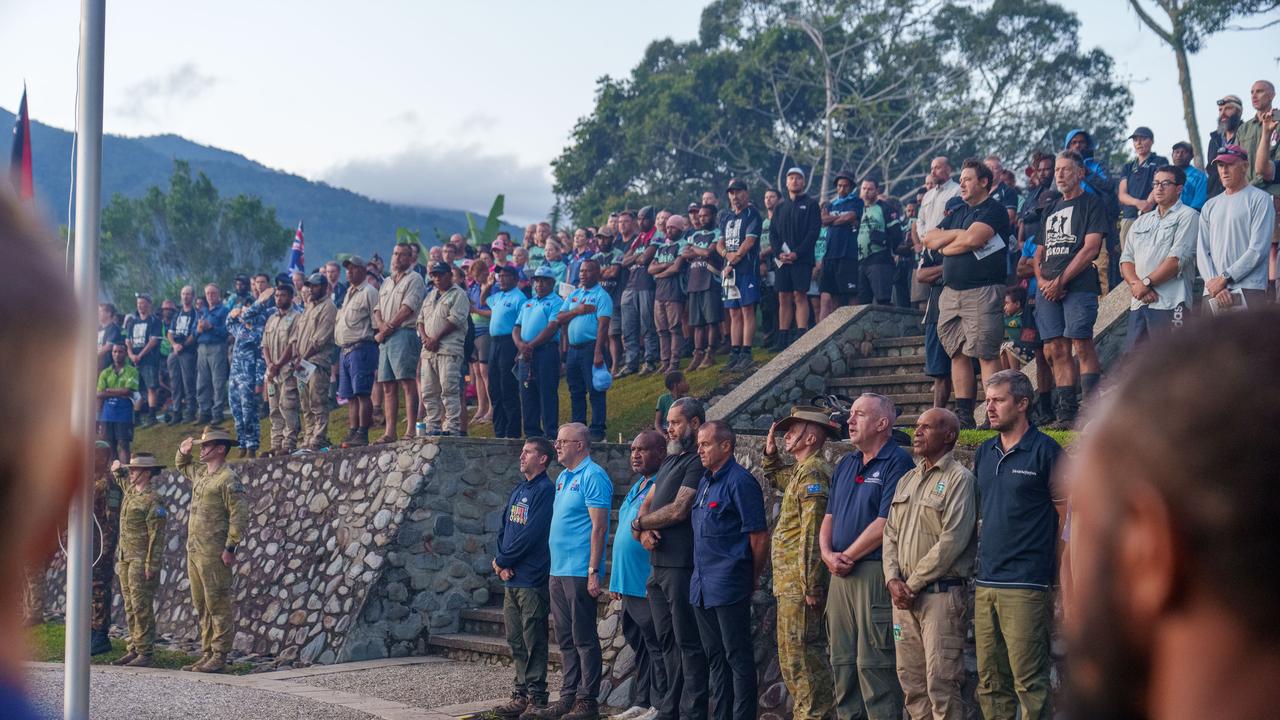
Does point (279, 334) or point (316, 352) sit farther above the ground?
point (279, 334)

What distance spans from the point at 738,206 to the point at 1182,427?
45.1 ft

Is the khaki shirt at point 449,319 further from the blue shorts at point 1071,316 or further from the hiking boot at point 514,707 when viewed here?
the blue shorts at point 1071,316

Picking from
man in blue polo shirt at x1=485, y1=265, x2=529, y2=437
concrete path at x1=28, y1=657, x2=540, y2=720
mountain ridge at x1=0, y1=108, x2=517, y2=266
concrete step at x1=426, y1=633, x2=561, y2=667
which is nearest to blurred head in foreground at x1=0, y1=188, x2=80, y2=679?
concrete path at x1=28, y1=657, x2=540, y2=720

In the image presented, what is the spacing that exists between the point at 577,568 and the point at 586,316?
16.3ft

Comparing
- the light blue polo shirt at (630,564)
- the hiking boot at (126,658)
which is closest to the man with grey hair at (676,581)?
the light blue polo shirt at (630,564)

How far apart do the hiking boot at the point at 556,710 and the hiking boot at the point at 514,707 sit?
0.11 metres

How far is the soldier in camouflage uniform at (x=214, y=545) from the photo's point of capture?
1221 centimetres

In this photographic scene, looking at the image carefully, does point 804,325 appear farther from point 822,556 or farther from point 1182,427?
point 1182,427

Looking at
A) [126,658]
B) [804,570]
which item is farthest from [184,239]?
[804,570]

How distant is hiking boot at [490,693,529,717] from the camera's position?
9.16 metres

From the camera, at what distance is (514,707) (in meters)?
9.23

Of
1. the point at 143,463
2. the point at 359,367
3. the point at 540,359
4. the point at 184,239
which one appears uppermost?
the point at 184,239

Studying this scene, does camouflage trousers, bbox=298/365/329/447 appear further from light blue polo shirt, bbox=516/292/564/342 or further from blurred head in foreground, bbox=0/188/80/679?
blurred head in foreground, bbox=0/188/80/679

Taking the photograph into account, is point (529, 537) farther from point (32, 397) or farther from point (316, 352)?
point (32, 397)
